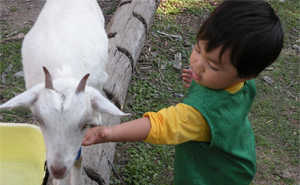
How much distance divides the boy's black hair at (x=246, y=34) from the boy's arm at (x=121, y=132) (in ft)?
1.98

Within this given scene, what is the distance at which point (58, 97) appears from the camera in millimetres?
1899

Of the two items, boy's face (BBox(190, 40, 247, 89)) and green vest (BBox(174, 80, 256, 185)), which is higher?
boy's face (BBox(190, 40, 247, 89))

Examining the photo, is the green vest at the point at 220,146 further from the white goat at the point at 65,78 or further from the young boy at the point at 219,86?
the white goat at the point at 65,78

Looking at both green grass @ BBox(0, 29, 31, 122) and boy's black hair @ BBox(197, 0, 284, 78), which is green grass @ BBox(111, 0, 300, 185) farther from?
boy's black hair @ BBox(197, 0, 284, 78)

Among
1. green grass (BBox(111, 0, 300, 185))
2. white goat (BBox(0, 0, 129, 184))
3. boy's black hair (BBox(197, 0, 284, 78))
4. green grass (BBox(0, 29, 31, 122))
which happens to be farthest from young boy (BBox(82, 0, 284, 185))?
green grass (BBox(0, 29, 31, 122))

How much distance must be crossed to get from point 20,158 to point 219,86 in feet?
7.14

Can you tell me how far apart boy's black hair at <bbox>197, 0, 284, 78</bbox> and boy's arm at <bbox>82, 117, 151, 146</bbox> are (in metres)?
0.60

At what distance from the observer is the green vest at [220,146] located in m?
1.91

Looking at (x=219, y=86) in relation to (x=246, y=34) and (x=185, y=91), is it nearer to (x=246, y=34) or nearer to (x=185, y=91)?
(x=246, y=34)

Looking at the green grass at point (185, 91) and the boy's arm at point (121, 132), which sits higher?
the boy's arm at point (121, 132)

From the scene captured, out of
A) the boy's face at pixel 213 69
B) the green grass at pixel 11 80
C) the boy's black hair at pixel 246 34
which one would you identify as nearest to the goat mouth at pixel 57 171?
the boy's face at pixel 213 69

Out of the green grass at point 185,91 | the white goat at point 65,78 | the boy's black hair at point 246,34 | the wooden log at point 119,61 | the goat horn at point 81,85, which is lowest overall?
the green grass at point 185,91

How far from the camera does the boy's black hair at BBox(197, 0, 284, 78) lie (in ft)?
5.66

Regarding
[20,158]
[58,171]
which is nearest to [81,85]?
[58,171]
